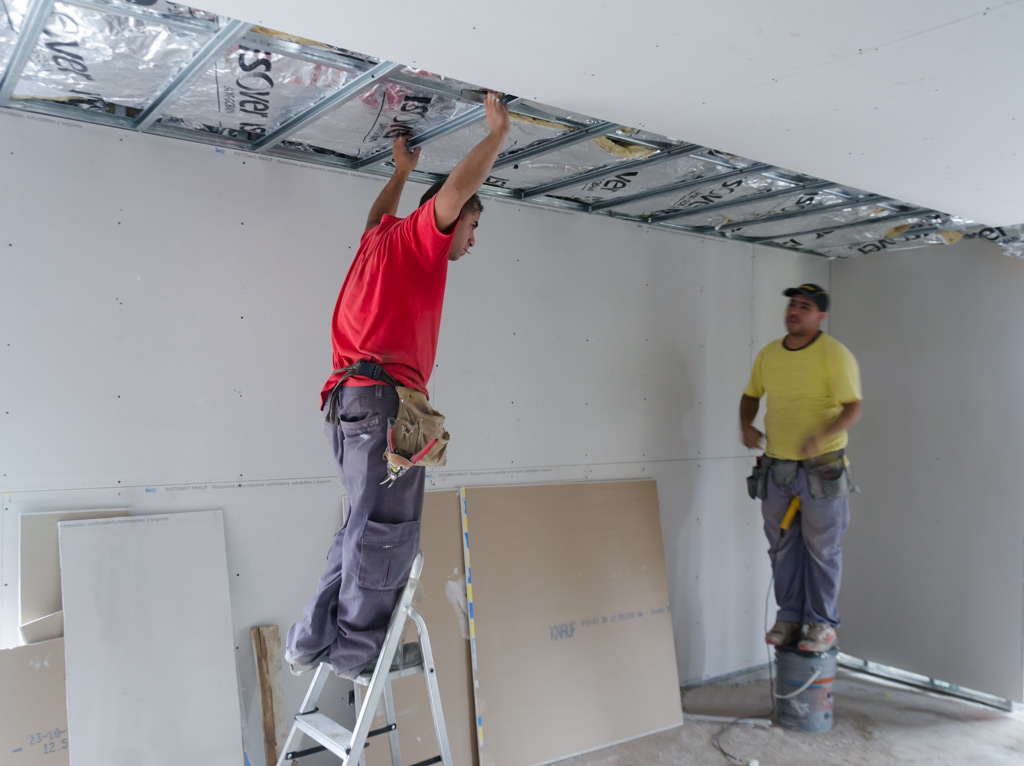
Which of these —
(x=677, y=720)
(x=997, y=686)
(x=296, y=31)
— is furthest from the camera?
(x=997, y=686)

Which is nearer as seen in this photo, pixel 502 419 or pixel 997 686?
pixel 502 419

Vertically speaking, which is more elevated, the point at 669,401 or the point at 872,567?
the point at 669,401

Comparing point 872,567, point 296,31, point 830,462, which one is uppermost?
point 296,31

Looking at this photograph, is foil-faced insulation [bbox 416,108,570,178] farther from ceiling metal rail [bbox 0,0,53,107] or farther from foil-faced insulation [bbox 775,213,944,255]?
foil-faced insulation [bbox 775,213,944,255]

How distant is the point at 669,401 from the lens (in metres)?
3.89

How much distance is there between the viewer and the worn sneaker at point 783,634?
355 centimetres

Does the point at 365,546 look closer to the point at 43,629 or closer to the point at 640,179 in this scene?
the point at 43,629

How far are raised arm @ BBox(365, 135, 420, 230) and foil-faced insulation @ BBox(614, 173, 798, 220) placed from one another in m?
1.23

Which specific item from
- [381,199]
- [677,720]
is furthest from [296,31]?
[677,720]

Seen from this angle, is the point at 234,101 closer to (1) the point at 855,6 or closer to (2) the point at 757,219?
(1) the point at 855,6

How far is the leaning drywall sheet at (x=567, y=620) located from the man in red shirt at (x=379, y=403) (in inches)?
45.0

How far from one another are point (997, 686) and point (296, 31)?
13.9ft

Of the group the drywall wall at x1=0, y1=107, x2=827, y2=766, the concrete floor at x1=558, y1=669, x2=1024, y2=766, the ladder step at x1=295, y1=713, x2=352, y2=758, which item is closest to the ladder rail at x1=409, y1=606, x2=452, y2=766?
the ladder step at x1=295, y1=713, x2=352, y2=758

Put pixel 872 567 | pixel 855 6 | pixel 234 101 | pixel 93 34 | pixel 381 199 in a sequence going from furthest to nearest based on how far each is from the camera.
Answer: pixel 872 567
pixel 381 199
pixel 234 101
pixel 93 34
pixel 855 6
